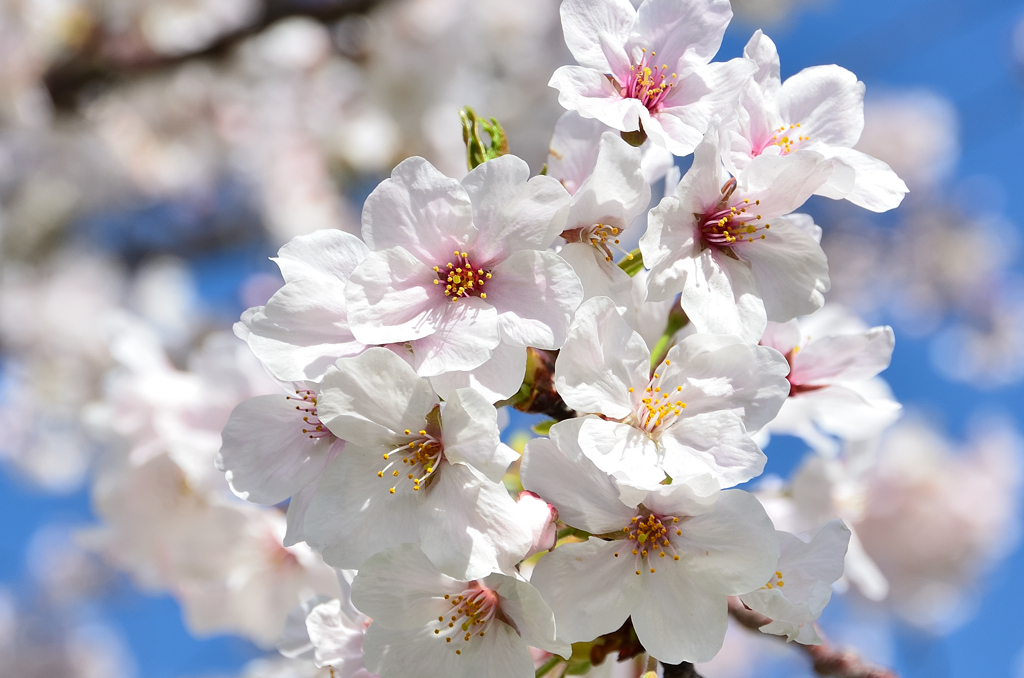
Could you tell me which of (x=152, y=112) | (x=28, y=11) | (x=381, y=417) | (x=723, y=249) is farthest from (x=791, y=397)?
(x=152, y=112)

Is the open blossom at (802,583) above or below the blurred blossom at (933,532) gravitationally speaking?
above

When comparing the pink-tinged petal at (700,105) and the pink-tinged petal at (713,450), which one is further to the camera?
the pink-tinged petal at (700,105)

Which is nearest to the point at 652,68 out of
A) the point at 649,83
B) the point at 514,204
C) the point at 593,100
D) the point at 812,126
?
the point at 649,83

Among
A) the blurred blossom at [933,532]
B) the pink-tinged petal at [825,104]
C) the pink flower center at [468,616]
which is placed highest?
the pink-tinged petal at [825,104]

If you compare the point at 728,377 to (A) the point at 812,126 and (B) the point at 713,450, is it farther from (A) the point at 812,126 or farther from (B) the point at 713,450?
(A) the point at 812,126

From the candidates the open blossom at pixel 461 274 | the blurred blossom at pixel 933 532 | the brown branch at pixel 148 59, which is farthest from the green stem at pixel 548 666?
the blurred blossom at pixel 933 532

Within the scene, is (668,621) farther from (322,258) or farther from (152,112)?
(152,112)

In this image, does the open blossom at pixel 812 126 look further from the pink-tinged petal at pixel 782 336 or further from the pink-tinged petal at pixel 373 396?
the pink-tinged petal at pixel 373 396
